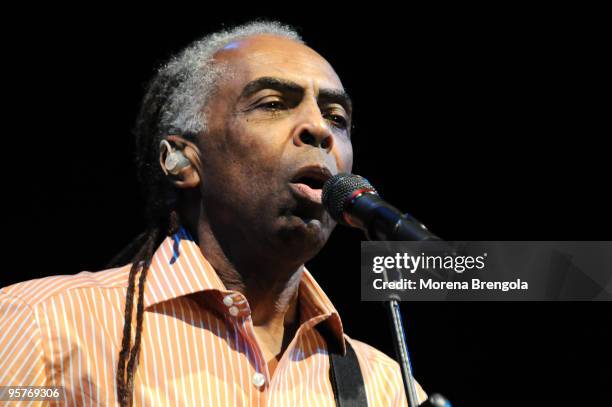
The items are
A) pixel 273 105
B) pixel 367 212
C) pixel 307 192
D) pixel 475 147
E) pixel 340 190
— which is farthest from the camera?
pixel 475 147

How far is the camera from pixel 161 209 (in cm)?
241

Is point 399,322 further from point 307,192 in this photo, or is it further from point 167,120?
point 167,120

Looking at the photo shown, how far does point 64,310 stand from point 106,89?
4.59ft

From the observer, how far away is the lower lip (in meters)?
2.01

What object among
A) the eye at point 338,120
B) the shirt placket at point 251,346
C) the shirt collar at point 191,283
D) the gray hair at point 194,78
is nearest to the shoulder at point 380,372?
the shirt collar at point 191,283

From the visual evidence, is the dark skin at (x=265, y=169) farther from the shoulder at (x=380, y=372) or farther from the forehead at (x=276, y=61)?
the shoulder at (x=380, y=372)

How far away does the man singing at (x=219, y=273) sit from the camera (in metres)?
1.78

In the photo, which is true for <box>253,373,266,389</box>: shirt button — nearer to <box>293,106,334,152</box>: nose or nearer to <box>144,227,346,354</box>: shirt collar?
<box>144,227,346,354</box>: shirt collar

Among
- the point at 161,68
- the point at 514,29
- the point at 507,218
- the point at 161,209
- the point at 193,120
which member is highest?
the point at 514,29

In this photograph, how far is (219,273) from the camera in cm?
219

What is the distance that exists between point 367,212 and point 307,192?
53cm

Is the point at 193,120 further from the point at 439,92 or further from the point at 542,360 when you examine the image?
the point at 542,360

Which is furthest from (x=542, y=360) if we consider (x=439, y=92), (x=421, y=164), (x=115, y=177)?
(x=115, y=177)
